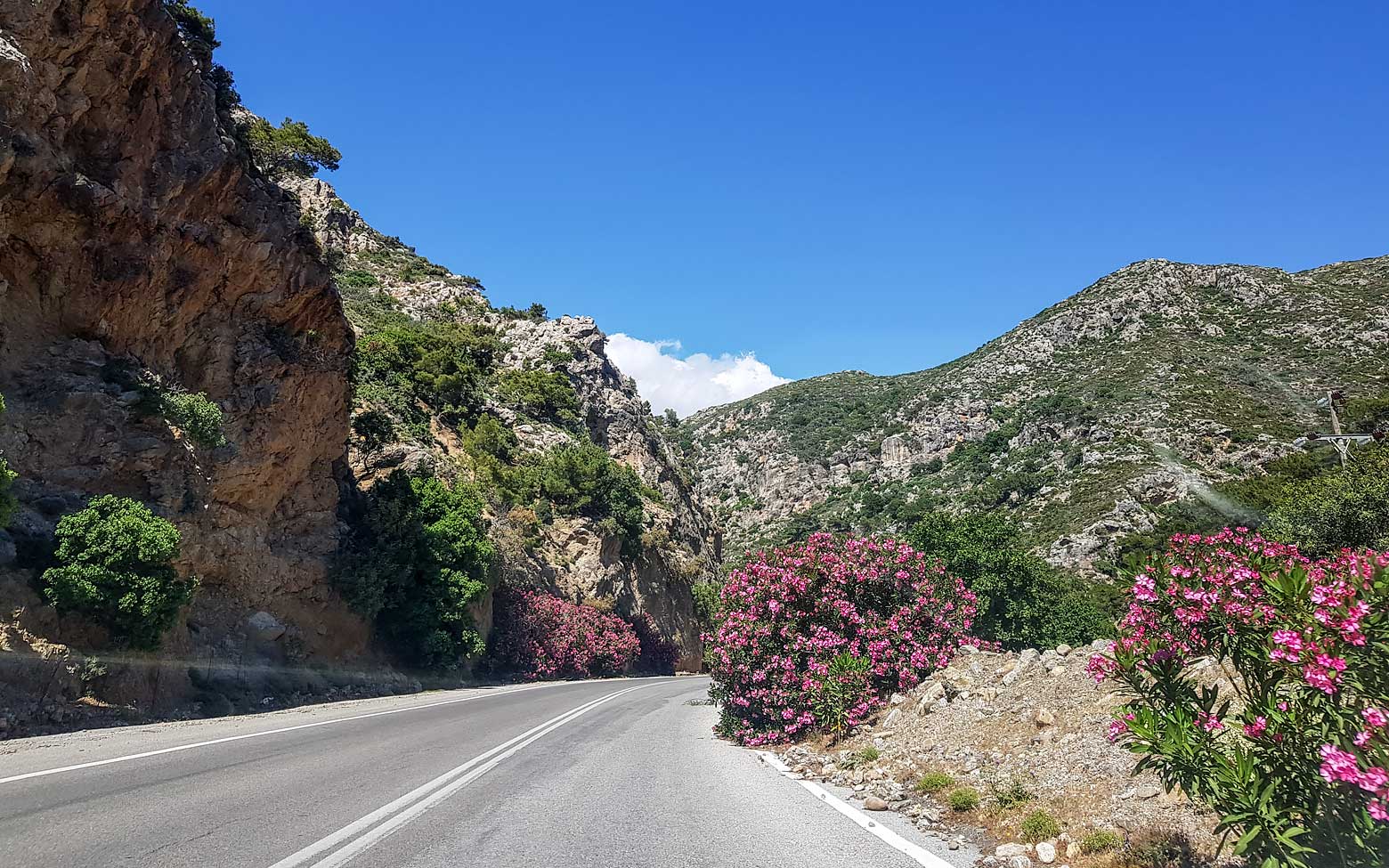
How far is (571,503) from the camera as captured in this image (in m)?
44.1

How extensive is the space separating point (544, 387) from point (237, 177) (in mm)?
36963

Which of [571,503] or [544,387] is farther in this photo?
[544,387]

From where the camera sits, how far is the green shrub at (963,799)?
6707 millimetres

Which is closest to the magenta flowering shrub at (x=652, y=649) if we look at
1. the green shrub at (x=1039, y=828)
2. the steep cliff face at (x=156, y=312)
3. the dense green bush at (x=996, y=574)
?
the dense green bush at (x=996, y=574)

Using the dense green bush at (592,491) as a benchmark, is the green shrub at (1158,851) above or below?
below

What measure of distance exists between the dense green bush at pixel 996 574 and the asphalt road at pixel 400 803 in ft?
61.7

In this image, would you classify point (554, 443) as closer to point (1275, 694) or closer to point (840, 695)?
point (840, 695)

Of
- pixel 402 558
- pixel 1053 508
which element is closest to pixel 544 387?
pixel 402 558

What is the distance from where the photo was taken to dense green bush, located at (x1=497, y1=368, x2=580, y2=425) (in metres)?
54.3

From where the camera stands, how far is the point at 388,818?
6133mm

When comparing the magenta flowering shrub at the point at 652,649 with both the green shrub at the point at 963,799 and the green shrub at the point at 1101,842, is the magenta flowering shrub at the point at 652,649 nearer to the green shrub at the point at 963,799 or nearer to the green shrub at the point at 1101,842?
the green shrub at the point at 963,799

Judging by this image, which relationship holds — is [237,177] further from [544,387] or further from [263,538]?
[544,387]

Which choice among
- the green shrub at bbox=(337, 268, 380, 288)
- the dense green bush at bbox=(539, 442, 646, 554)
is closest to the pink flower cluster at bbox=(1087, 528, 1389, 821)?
the dense green bush at bbox=(539, 442, 646, 554)

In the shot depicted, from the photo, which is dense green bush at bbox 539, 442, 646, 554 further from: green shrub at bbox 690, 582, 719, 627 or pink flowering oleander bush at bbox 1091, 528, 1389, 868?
pink flowering oleander bush at bbox 1091, 528, 1389, 868
